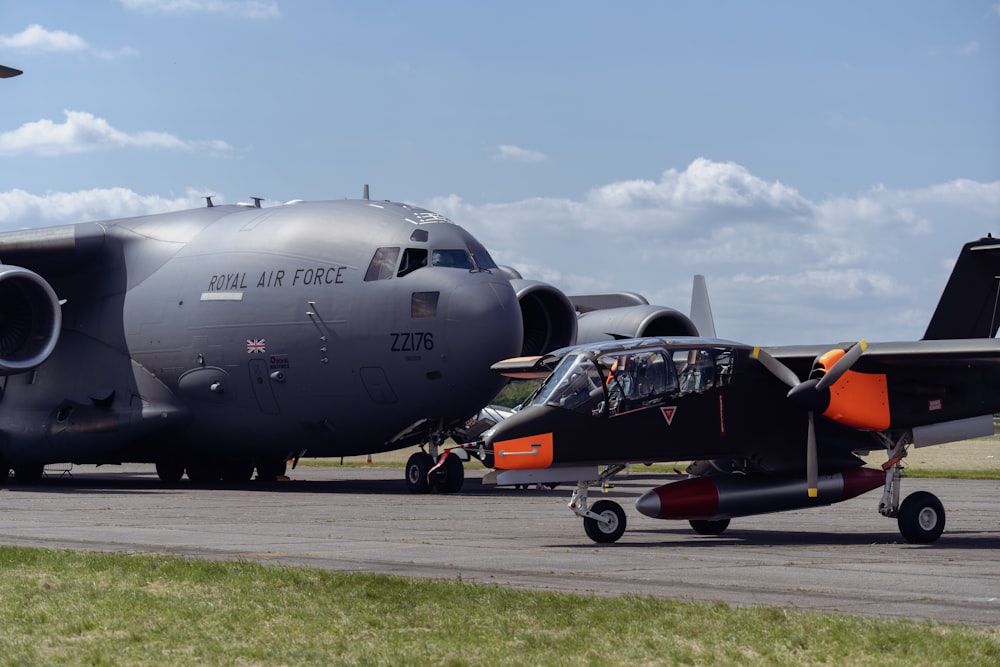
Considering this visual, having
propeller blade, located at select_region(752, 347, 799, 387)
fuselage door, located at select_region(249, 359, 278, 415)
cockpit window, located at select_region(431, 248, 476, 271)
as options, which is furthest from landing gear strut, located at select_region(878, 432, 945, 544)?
fuselage door, located at select_region(249, 359, 278, 415)

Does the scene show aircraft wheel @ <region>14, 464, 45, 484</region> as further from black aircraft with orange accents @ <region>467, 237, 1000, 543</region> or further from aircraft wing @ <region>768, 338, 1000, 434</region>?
aircraft wing @ <region>768, 338, 1000, 434</region>

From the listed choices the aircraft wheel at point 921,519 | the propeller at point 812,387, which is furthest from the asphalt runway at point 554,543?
the propeller at point 812,387

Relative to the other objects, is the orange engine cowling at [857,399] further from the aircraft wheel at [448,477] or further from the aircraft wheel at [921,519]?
the aircraft wheel at [448,477]

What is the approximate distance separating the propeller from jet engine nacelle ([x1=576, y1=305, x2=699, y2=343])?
14.5 m

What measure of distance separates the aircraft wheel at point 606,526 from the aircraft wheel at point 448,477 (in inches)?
414

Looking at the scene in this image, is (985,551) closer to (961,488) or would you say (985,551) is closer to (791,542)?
(791,542)

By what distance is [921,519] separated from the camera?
16.5 metres

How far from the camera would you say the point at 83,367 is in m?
30.7

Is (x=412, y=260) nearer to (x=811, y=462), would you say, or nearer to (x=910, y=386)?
(x=811, y=462)

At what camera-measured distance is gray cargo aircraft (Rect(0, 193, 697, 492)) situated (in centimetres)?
2630

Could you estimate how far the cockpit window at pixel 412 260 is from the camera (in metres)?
26.4

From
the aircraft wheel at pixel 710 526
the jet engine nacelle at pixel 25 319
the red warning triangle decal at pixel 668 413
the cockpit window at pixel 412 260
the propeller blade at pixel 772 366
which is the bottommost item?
the aircraft wheel at pixel 710 526

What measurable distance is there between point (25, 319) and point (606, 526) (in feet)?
56.9

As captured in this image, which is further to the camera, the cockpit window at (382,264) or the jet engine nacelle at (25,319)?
the jet engine nacelle at (25,319)
